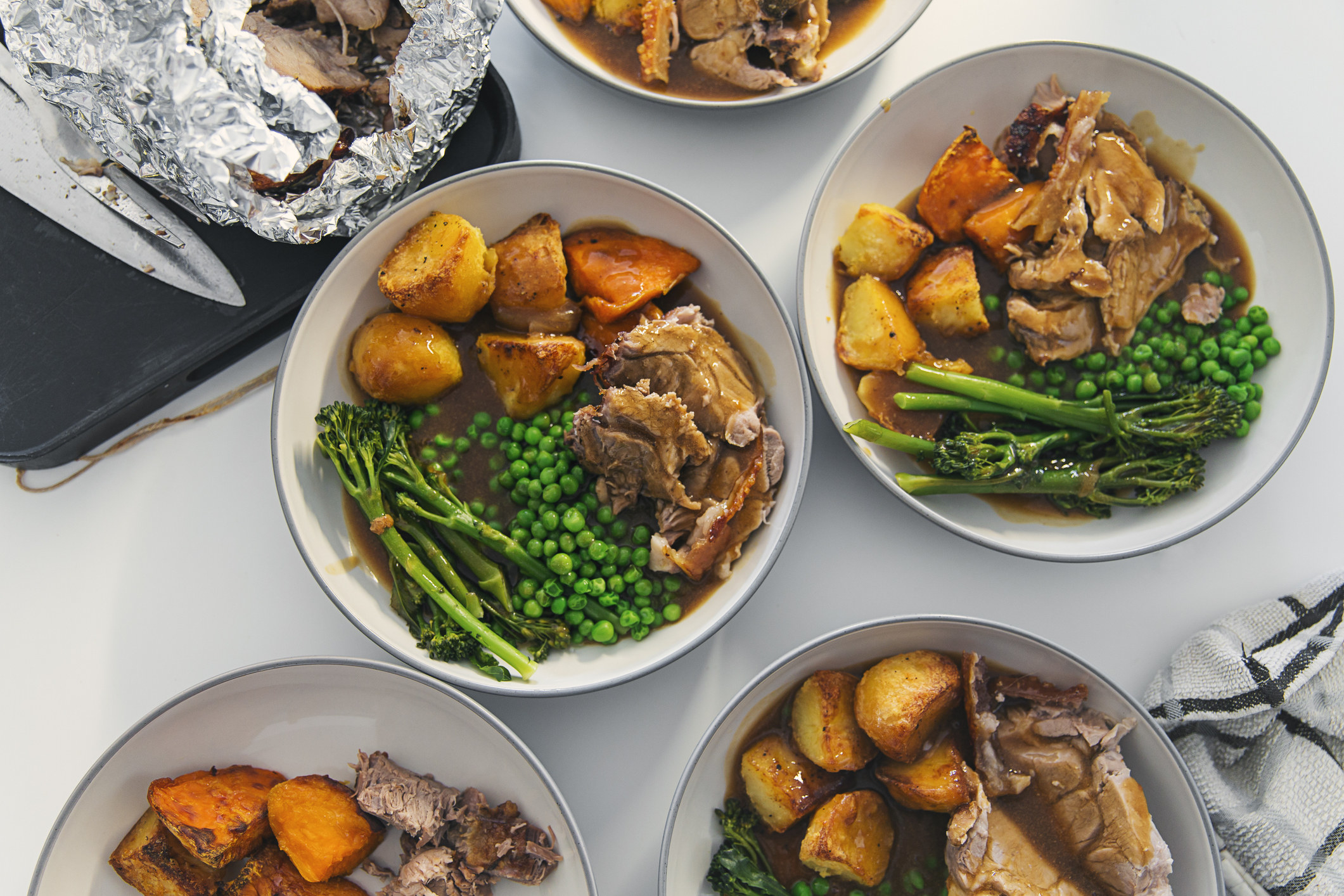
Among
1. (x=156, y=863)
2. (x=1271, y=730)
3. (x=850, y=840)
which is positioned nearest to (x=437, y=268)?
(x=156, y=863)

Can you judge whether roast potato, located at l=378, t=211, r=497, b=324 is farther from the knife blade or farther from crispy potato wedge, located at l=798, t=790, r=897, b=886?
crispy potato wedge, located at l=798, t=790, r=897, b=886

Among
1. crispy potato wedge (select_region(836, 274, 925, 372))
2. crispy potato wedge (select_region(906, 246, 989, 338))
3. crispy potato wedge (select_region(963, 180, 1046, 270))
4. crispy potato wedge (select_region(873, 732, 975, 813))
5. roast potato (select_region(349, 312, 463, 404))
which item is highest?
crispy potato wedge (select_region(963, 180, 1046, 270))

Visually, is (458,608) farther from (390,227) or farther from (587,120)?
(587,120)

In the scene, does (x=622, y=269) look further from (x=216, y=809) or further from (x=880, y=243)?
(x=216, y=809)

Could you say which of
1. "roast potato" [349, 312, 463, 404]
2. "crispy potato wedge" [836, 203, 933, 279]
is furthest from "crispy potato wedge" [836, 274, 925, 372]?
"roast potato" [349, 312, 463, 404]

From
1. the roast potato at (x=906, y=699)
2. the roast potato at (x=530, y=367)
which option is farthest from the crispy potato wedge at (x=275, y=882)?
the roast potato at (x=906, y=699)

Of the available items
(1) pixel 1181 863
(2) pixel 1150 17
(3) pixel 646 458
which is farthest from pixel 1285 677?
(2) pixel 1150 17
